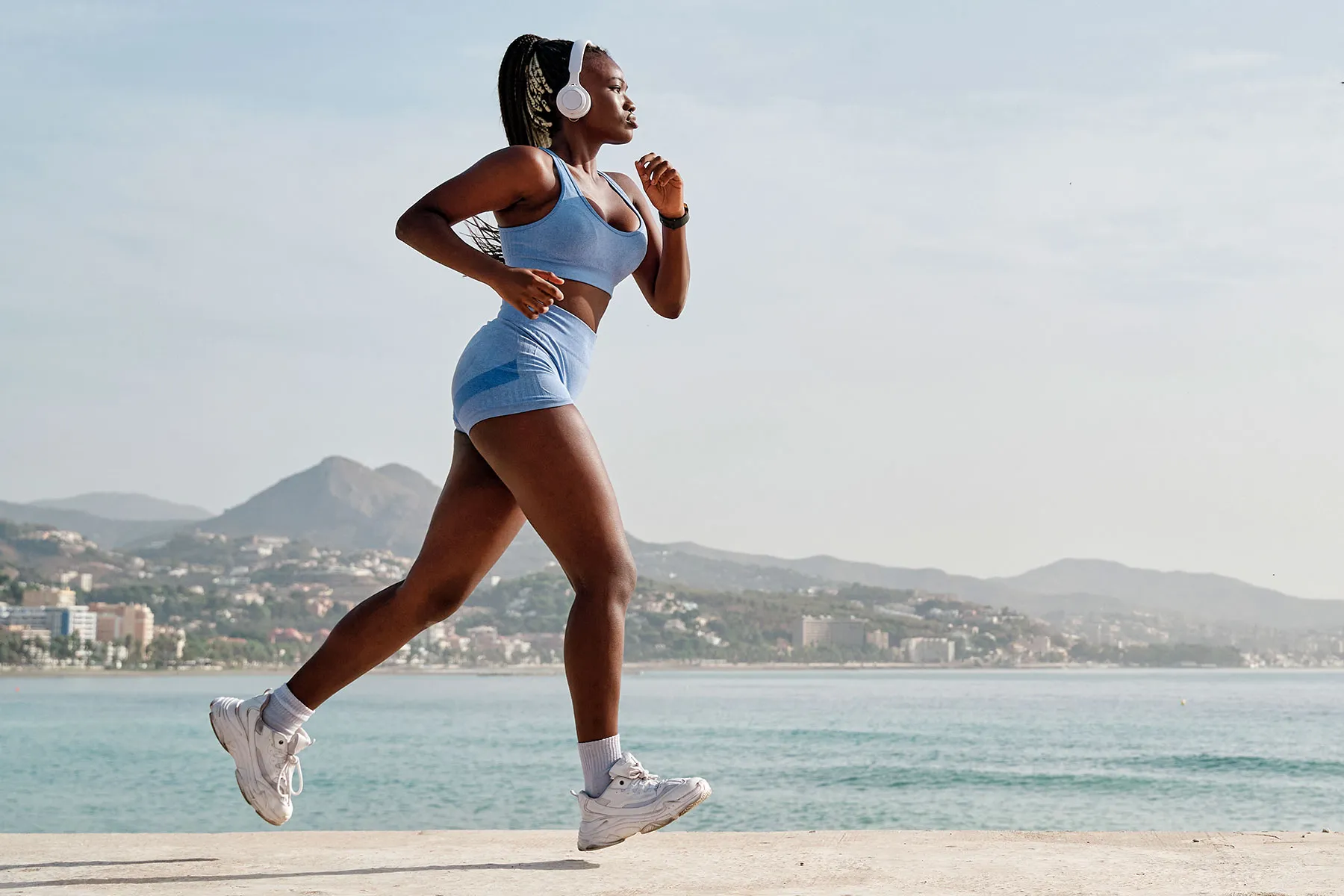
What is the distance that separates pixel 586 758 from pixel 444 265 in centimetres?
115

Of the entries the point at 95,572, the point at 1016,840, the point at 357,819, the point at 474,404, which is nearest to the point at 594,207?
the point at 474,404

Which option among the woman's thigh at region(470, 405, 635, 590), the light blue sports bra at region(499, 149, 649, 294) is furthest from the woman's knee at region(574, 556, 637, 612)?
the light blue sports bra at region(499, 149, 649, 294)

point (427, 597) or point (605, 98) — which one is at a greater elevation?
point (605, 98)

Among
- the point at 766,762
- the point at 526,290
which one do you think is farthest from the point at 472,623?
the point at 526,290

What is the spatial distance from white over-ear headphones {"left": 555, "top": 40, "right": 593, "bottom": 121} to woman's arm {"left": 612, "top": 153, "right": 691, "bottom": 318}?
0.76ft

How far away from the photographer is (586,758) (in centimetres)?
306

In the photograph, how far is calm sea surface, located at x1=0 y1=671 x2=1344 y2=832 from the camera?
32812 mm

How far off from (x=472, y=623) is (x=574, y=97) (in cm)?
14038

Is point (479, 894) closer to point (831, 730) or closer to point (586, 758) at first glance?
point (586, 758)

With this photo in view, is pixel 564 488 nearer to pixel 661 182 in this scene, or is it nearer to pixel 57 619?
pixel 661 182

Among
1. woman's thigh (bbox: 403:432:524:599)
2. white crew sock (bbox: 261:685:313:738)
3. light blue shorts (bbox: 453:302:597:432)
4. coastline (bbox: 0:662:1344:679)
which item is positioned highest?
light blue shorts (bbox: 453:302:597:432)

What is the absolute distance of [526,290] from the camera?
3.05 meters

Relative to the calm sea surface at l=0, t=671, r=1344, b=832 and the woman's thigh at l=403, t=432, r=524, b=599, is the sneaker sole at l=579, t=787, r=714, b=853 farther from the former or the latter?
the calm sea surface at l=0, t=671, r=1344, b=832

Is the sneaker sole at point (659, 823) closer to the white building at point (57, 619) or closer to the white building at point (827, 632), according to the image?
the white building at point (827, 632)
